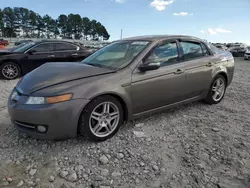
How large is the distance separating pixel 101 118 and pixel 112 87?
0.45 metres

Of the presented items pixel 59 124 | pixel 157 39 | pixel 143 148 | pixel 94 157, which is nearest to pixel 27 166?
pixel 59 124

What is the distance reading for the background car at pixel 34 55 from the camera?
291 inches

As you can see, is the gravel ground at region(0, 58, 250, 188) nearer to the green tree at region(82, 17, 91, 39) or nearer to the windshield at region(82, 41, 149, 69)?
the windshield at region(82, 41, 149, 69)

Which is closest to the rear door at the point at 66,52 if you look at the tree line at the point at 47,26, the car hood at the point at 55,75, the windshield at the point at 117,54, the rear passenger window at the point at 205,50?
the windshield at the point at 117,54

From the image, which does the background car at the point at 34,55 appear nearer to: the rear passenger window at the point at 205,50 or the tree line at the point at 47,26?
the rear passenger window at the point at 205,50

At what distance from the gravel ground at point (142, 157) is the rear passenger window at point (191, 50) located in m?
1.17

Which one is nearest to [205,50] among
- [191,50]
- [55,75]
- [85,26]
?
[191,50]

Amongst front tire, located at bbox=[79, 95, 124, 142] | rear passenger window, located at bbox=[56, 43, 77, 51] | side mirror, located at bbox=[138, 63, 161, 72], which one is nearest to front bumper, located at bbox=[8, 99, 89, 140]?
front tire, located at bbox=[79, 95, 124, 142]

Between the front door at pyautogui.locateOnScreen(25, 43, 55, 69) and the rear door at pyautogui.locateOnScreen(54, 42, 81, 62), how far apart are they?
21 cm

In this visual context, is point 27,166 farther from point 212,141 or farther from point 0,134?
point 212,141

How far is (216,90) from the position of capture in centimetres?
461

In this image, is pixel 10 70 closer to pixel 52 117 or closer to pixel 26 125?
pixel 26 125

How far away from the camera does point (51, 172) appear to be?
7.93 feet

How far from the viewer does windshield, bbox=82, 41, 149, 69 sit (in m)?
3.40
